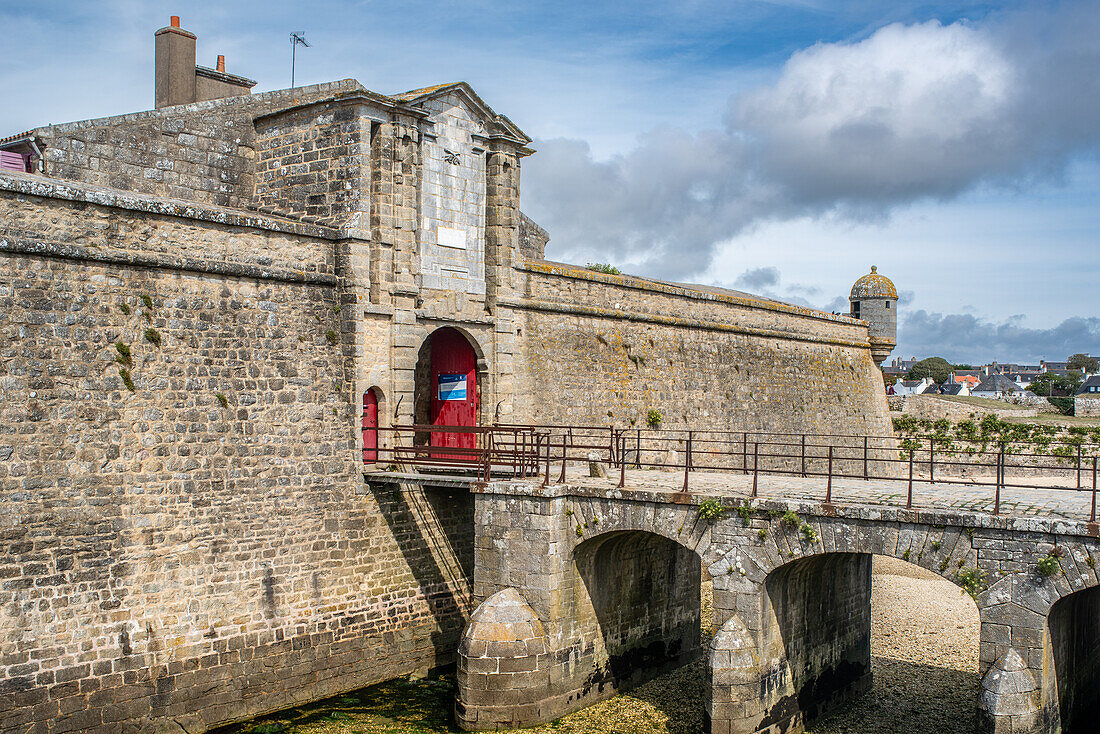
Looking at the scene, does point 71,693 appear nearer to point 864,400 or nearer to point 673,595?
point 673,595

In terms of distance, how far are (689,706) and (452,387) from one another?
655 centimetres

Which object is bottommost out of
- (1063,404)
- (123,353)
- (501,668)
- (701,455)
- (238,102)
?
(501,668)

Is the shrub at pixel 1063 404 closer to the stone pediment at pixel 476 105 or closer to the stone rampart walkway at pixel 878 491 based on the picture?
the stone rampart walkway at pixel 878 491

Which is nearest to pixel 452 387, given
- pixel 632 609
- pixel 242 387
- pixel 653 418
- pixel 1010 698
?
pixel 242 387

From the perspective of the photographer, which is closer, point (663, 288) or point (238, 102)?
point (238, 102)

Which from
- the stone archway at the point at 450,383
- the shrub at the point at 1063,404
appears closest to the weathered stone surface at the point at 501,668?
the stone archway at the point at 450,383

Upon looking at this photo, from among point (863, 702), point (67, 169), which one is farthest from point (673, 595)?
point (67, 169)

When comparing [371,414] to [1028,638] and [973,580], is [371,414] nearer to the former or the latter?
[973,580]

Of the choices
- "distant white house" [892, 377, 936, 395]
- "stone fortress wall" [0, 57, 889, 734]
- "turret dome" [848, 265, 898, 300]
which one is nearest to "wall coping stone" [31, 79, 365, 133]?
"stone fortress wall" [0, 57, 889, 734]

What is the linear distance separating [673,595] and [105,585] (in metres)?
8.29

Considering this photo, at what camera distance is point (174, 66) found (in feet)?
54.9

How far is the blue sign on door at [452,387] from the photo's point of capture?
54.3 feet

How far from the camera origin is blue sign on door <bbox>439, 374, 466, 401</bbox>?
54.3 feet

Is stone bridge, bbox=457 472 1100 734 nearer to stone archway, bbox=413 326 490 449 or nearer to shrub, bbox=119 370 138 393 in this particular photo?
stone archway, bbox=413 326 490 449
